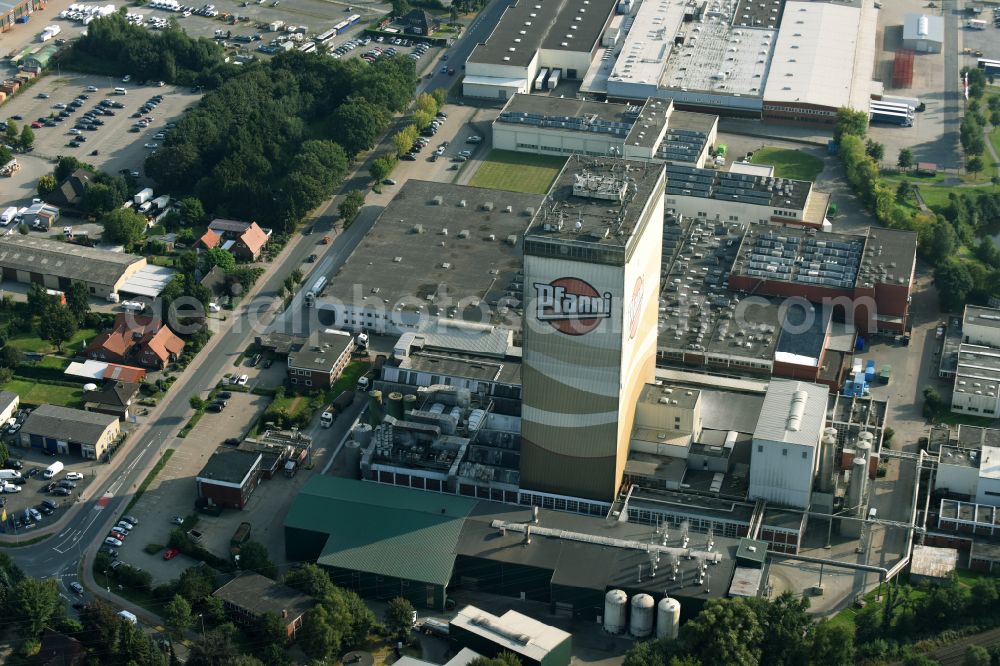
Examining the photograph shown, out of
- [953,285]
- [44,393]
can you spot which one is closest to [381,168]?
[44,393]

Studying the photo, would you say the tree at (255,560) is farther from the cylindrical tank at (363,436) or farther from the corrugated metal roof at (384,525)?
the cylindrical tank at (363,436)

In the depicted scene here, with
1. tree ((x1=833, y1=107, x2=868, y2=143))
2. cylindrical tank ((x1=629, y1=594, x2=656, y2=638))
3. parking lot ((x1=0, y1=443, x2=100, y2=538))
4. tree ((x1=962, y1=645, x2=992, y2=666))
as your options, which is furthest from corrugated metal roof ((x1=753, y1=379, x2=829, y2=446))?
tree ((x1=833, y1=107, x2=868, y2=143))

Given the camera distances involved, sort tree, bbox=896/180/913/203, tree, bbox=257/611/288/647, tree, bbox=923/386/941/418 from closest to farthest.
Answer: tree, bbox=257/611/288/647 → tree, bbox=923/386/941/418 → tree, bbox=896/180/913/203

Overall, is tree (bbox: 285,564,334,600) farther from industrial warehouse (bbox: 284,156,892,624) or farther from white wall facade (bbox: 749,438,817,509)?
white wall facade (bbox: 749,438,817,509)

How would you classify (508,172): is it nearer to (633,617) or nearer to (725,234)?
(725,234)

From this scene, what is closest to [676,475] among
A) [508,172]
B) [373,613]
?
[373,613]

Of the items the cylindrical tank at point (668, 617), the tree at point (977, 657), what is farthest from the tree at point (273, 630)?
the tree at point (977, 657)

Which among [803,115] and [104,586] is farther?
[803,115]
